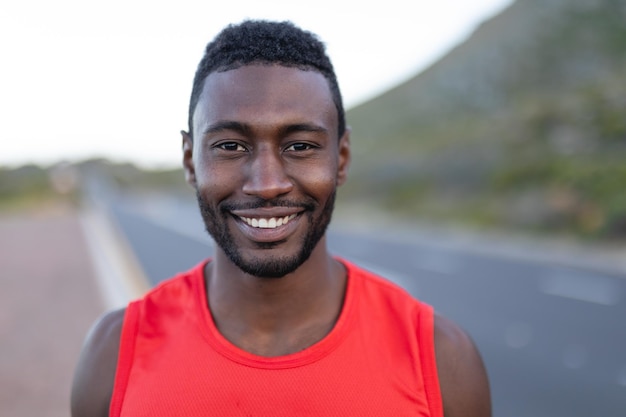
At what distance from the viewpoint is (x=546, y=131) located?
28.4 metres

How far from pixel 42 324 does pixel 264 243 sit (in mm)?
7205

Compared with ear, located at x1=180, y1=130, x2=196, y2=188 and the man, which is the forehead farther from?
ear, located at x1=180, y1=130, x2=196, y2=188

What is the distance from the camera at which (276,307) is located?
6.61 ft

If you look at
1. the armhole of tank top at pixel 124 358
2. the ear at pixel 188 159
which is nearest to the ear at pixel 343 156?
the ear at pixel 188 159

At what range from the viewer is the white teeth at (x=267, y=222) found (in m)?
1.86

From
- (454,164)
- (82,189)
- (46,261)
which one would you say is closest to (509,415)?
(46,261)

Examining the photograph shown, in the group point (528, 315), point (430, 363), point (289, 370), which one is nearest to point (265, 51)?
point (289, 370)

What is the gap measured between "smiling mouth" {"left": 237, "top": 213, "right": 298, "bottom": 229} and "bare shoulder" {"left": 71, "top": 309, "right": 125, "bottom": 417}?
59 cm

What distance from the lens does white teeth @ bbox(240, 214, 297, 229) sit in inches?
73.1

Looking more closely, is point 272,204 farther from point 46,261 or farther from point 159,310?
point 46,261

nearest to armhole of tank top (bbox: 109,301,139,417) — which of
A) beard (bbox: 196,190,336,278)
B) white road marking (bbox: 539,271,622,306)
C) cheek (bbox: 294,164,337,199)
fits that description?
beard (bbox: 196,190,336,278)

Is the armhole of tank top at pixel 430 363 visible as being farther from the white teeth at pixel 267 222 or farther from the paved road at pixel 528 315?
the paved road at pixel 528 315

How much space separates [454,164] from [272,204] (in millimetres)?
26976

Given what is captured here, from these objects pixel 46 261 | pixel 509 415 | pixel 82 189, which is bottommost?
pixel 82 189
